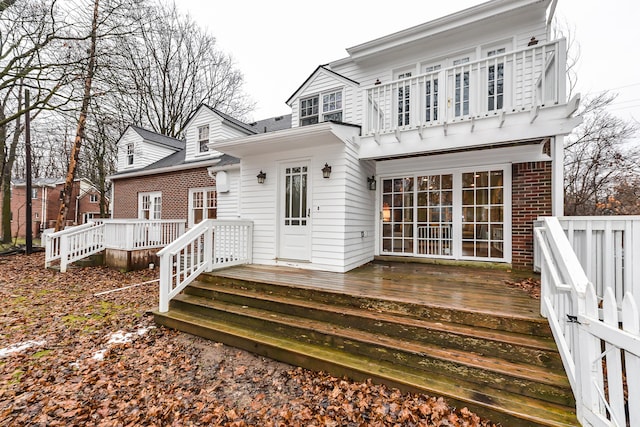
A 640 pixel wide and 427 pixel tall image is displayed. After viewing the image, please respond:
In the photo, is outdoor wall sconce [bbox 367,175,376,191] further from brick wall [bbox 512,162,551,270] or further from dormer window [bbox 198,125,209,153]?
dormer window [bbox 198,125,209,153]

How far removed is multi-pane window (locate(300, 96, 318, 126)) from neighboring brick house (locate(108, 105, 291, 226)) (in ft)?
7.14

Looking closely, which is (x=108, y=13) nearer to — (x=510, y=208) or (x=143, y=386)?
(x=143, y=386)

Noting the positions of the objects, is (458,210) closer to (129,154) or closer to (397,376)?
(397,376)

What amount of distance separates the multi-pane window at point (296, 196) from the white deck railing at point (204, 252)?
984 millimetres

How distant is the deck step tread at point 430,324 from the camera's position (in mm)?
2455

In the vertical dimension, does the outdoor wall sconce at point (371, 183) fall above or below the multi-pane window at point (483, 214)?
above

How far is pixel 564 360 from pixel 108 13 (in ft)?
39.6

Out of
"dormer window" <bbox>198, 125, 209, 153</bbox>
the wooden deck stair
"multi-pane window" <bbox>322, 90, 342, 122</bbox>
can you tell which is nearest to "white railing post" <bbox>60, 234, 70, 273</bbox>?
"dormer window" <bbox>198, 125, 209, 153</bbox>

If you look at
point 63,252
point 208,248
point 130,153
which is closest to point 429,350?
point 208,248

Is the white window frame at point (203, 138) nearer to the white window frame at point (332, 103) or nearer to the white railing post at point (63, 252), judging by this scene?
the white railing post at point (63, 252)

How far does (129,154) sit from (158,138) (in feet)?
4.78

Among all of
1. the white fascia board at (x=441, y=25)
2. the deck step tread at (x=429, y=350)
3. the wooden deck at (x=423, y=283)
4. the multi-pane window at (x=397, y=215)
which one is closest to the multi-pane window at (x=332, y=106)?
the white fascia board at (x=441, y=25)

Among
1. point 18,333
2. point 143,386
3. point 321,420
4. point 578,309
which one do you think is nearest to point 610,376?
point 578,309

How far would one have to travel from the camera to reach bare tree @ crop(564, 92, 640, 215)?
1010 centimetres
